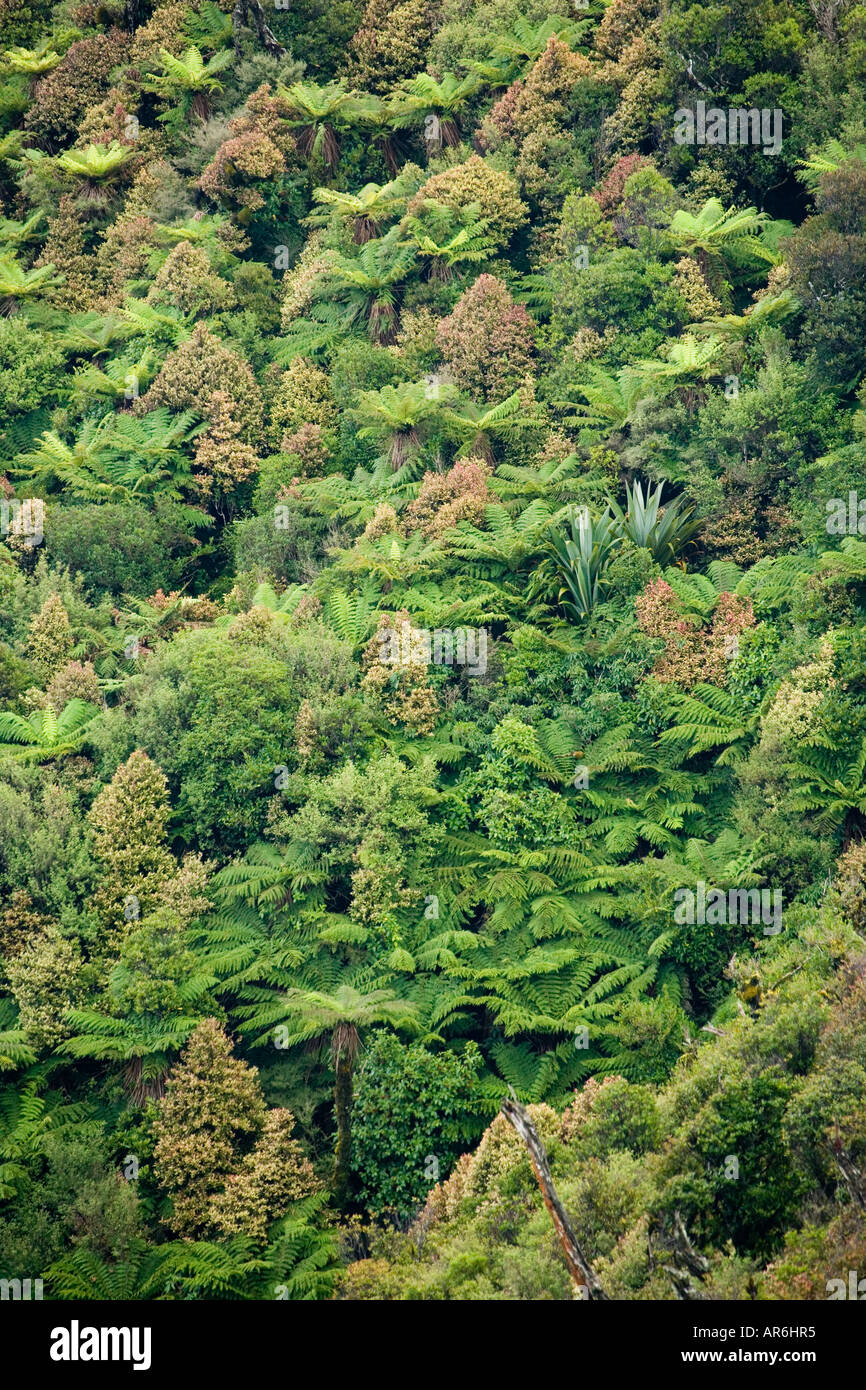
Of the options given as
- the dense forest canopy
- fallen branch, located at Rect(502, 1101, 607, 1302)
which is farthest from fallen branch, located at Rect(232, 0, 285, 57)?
fallen branch, located at Rect(502, 1101, 607, 1302)

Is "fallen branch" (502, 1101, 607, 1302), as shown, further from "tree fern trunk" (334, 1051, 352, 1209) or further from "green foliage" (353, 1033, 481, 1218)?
"tree fern trunk" (334, 1051, 352, 1209)

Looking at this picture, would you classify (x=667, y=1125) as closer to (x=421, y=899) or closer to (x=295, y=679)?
(x=421, y=899)

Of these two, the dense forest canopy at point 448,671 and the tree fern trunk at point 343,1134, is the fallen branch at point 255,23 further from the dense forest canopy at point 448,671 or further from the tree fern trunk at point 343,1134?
the tree fern trunk at point 343,1134

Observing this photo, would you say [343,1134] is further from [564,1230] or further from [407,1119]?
[564,1230]

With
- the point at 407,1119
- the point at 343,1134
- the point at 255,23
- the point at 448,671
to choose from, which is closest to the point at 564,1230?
the point at 407,1119

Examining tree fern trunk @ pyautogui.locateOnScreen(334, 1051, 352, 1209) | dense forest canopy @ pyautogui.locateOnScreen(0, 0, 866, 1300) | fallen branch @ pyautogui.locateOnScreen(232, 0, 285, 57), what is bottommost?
tree fern trunk @ pyautogui.locateOnScreen(334, 1051, 352, 1209)

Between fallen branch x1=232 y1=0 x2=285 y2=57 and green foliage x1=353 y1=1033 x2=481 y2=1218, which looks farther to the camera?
fallen branch x1=232 y1=0 x2=285 y2=57
